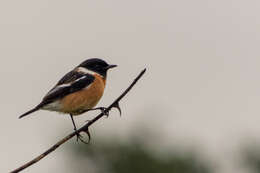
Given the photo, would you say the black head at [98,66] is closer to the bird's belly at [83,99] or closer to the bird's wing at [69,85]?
the bird's wing at [69,85]

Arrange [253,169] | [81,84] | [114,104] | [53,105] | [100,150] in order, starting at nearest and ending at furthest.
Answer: [114,104]
[53,105]
[81,84]
[253,169]
[100,150]

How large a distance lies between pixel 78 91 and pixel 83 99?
0.93 ft

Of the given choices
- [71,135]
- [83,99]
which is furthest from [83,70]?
[71,135]

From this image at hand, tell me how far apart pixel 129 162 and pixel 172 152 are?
5.48 ft

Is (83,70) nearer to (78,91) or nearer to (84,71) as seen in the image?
(84,71)

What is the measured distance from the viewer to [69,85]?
10500mm

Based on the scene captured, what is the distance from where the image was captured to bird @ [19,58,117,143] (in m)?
9.80

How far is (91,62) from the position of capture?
11023mm

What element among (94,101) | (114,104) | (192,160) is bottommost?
(192,160)

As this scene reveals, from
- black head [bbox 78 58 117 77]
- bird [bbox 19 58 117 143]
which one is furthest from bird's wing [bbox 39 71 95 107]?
black head [bbox 78 58 117 77]

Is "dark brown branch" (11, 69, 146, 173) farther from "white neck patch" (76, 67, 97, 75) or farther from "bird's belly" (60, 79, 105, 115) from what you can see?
"white neck patch" (76, 67, 97, 75)

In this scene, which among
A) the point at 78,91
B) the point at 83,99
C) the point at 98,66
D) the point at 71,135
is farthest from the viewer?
the point at 98,66

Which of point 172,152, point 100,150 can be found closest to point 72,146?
point 100,150

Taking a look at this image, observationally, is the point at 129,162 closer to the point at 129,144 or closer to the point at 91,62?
the point at 129,144
